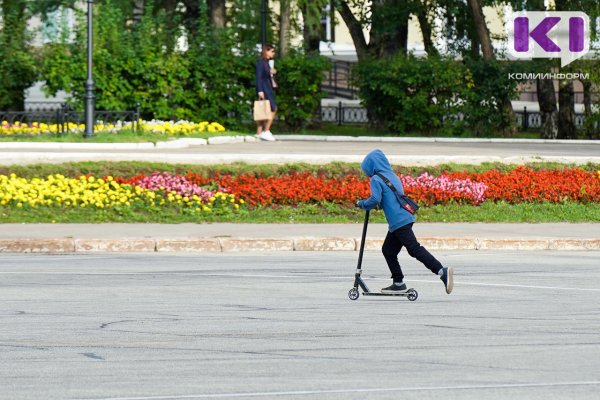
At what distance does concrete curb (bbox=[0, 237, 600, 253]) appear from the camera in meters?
17.3

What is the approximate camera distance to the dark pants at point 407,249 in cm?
1280

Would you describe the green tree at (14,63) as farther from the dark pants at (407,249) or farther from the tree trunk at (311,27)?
the dark pants at (407,249)

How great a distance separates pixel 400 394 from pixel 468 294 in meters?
4.77

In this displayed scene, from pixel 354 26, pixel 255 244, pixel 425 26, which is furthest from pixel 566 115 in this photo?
pixel 255 244

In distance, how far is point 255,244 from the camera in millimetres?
17594

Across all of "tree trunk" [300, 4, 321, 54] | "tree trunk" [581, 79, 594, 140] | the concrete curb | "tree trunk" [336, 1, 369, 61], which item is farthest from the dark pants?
"tree trunk" [336, 1, 369, 61]

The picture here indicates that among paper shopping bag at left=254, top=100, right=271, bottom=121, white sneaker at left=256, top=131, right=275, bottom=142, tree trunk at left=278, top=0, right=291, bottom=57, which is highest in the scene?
tree trunk at left=278, top=0, right=291, bottom=57

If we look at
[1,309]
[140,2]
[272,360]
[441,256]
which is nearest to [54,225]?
[441,256]

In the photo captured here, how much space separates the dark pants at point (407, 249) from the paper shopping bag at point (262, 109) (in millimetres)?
16894

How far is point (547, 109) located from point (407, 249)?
2332cm

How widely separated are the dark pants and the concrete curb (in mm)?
4587

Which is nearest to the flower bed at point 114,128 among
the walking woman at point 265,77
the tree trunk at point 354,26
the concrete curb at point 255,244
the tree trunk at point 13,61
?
the walking woman at point 265,77

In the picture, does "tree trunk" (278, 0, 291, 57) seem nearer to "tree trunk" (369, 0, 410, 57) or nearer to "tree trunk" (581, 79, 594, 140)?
"tree trunk" (369, 0, 410, 57)

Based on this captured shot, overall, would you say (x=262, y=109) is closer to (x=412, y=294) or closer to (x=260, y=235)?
(x=260, y=235)
